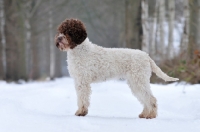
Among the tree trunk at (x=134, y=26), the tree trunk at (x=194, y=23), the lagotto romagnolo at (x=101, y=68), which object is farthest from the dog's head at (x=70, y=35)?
the tree trunk at (x=134, y=26)

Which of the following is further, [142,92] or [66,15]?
[66,15]

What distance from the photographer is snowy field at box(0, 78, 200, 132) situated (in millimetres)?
4328

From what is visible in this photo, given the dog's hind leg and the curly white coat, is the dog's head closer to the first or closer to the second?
the curly white coat

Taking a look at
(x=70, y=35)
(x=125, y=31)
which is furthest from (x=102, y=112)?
(x=125, y=31)

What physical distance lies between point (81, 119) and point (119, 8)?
19.8m

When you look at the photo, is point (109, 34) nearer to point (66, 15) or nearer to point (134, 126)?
point (66, 15)

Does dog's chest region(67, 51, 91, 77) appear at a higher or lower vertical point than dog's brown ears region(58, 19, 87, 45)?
lower

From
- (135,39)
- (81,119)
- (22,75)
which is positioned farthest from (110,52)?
(22,75)

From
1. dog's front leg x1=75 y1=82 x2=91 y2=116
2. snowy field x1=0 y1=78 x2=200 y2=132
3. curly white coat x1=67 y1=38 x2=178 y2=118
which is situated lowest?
snowy field x1=0 y1=78 x2=200 y2=132

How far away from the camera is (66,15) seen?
24.3 meters

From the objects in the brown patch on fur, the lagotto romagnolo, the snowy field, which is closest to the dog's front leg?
the lagotto romagnolo

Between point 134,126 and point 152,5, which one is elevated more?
point 152,5

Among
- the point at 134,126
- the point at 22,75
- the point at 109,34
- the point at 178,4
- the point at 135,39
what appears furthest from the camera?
the point at 109,34

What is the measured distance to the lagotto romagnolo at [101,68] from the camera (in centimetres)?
516
